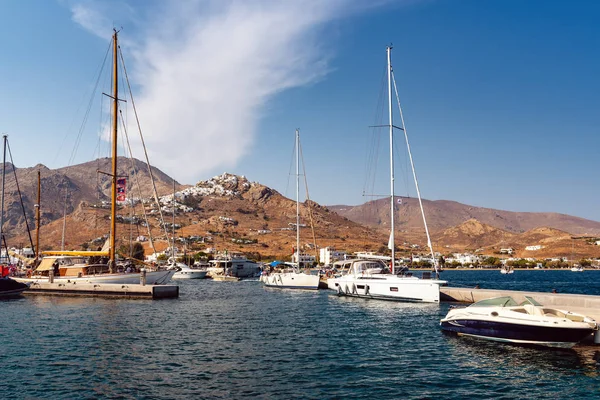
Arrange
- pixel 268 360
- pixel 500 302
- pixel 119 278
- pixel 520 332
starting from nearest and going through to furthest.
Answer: pixel 268 360
pixel 520 332
pixel 500 302
pixel 119 278

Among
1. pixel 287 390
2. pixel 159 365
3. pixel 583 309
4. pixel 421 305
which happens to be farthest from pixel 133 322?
pixel 583 309

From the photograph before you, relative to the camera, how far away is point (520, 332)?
26.7m

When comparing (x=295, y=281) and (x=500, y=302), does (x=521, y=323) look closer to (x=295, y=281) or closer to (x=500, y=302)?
(x=500, y=302)

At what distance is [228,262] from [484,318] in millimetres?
97664

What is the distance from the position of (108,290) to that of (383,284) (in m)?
30.9

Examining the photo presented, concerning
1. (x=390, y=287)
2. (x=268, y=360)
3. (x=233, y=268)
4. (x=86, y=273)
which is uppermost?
(x=86, y=273)

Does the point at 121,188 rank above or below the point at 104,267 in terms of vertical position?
above

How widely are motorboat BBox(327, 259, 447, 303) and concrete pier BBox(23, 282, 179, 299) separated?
68.5 ft

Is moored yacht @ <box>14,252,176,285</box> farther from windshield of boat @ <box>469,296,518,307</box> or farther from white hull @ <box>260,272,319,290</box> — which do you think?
windshield of boat @ <box>469,296,518,307</box>

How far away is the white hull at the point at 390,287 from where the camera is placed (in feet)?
156

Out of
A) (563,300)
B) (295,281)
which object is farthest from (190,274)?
(563,300)

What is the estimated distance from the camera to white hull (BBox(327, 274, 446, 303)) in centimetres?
4769

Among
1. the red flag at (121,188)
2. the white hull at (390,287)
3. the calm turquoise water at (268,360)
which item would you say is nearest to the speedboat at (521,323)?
the calm turquoise water at (268,360)

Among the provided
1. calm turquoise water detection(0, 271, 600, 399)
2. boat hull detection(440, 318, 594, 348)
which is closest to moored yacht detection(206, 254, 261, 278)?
calm turquoise water detection(0, 271, 600, 399)
